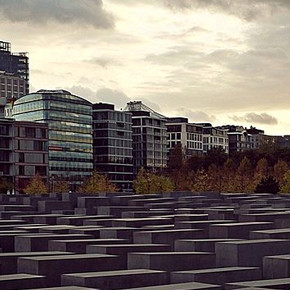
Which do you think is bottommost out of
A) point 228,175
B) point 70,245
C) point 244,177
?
point 70,245

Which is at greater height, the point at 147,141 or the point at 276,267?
the point at 147,141

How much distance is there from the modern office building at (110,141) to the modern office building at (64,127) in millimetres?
6845

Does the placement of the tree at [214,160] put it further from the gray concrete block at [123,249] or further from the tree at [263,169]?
the gray concrete block at [123,249]

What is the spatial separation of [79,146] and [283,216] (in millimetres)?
117488

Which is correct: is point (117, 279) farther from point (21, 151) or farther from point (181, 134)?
point (181, 134)

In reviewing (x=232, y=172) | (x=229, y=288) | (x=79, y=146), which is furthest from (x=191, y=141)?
(x=229, y=288)

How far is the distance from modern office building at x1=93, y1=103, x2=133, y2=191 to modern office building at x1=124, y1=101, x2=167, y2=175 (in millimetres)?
11835

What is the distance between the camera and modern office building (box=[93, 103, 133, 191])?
511 ft

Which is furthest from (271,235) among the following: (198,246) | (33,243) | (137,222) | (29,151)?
(29,151)

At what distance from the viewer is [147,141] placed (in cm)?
17400

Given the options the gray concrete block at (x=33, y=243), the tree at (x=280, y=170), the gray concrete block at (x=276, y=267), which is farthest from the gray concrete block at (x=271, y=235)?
the tree at (x=280, y=170)

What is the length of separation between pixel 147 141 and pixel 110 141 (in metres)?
19.2

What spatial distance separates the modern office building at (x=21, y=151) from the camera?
118312mm

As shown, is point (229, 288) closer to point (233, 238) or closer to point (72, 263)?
point (72, 263)
